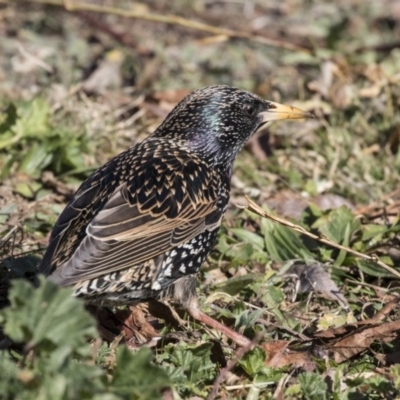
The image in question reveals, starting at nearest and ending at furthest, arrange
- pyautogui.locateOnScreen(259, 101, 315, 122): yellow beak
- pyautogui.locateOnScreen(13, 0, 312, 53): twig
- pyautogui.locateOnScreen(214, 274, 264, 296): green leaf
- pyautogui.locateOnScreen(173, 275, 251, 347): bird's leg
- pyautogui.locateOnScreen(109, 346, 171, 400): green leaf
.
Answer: pyautogui.locateOnScreen(109, 346, 171, 400): green leaf → pyautogui.locateOnScreen(173, 275, 251, 347): bird's leg → pyautogui.locateOnScreen(214, 274, 264, 296): green leaf → pyautogui.locateOnScreen(259, 101, 315, 122): yellow beak → pyautogui.locateOnScreen(13, 0, 312, 53): twig

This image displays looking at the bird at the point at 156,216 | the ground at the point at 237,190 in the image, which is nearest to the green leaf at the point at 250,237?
the ground at the point at 237,190

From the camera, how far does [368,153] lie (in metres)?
7.40

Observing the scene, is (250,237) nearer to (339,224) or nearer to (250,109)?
(339,224)

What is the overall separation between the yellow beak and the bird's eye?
0.06m

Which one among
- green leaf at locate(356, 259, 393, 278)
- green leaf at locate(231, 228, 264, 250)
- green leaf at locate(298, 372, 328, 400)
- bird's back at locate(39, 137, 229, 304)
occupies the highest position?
bird's back at locate(39, 137, 229, 304)

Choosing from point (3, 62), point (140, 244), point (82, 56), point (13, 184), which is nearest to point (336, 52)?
point (82, 56)

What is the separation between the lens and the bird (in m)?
4.55

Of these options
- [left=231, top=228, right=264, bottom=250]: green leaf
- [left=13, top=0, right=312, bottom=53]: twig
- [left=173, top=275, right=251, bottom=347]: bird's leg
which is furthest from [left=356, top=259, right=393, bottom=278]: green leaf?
[left=13, top=0, right=312, bottom=53]: twig

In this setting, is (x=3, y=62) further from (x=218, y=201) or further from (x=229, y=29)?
(x=218, y=201)

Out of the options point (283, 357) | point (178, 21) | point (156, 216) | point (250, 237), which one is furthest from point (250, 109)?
point (178, 21)

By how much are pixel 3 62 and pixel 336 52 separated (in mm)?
2981

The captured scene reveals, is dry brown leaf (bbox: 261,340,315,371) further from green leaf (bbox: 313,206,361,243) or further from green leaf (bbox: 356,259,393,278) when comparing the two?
green leaf (bbox: 313,206,361,243)

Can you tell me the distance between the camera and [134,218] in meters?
4.77

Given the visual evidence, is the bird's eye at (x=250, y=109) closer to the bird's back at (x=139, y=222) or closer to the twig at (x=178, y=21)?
the bird's back at (x=139, y=222)
